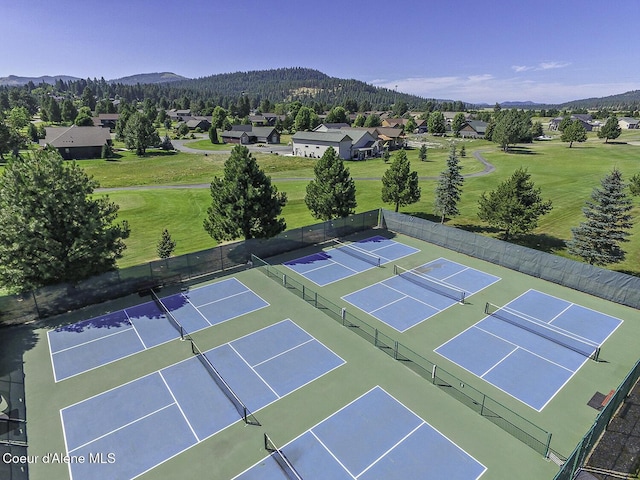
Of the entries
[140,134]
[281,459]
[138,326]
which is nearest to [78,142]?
[140,134]

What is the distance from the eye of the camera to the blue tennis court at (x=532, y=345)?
1583 cm

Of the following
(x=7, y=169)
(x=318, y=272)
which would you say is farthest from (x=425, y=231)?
(x=7, y=169)

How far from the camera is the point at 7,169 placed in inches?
701

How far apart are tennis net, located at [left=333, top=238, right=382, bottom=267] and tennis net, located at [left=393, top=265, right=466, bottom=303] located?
5.84 feet

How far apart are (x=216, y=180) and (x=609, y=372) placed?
25632 millimetres

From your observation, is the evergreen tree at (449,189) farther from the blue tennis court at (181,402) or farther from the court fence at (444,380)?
the blue tennis court at (181,402)

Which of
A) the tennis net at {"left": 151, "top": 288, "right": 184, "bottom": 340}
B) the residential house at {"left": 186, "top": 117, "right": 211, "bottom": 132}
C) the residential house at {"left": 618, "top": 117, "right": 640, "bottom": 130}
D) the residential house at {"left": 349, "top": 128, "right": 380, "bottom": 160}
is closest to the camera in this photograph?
the tennis net at {"left": 151, "top": 288, "right": 184, "bottom": 340}

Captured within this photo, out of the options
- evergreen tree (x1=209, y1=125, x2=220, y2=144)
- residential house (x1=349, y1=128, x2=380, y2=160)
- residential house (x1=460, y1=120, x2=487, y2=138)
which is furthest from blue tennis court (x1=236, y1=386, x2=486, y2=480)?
residential house (x1=460, y1=120, x2=487, y2=138)

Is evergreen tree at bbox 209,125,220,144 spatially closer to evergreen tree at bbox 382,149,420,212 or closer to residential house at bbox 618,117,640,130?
evergreen tree at bbox 382,149,420,212

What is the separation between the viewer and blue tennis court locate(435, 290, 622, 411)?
51.9ft

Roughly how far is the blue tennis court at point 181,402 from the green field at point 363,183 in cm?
1467

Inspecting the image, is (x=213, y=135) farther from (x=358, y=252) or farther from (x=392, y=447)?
(x=392, y=447)

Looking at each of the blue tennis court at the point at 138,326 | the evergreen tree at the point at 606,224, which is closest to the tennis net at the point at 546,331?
the evergreen tree at the point at 606,224

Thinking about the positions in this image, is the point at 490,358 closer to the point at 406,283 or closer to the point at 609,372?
the point at 609,372
